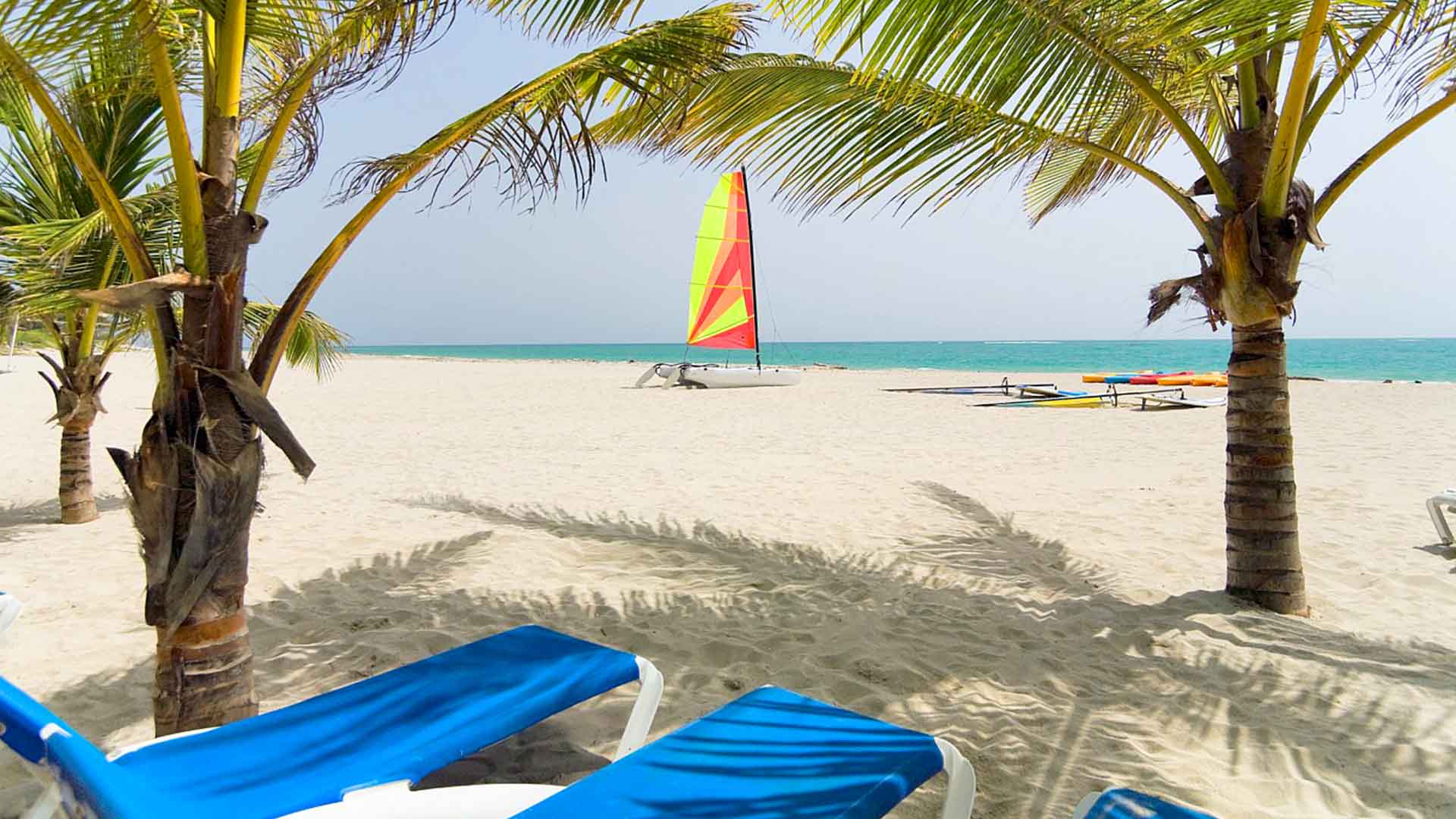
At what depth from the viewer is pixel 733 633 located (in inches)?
132

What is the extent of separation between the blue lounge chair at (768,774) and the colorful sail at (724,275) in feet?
58.7

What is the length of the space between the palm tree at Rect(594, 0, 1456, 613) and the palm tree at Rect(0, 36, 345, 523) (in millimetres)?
2185

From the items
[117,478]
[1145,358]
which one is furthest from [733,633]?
[1145,358]

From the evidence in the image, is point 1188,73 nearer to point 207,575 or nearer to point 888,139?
point 888,139

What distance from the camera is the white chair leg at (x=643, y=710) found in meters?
2.29

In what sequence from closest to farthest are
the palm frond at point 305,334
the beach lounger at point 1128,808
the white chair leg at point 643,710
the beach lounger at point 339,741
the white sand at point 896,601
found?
the beach lounger at point 339,741
the beach lounger at point 1128,808
the white chair leg at point 643,710
the white sand at point 896,601
the palm frond at point 305,334

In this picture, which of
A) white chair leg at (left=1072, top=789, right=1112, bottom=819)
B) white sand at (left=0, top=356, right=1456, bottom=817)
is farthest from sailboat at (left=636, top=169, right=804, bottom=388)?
white chair leg at (left=1072, top=789, right=1112, bottom=819)

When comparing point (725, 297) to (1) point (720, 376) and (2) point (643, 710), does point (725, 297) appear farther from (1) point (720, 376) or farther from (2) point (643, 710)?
(2) point (643, 710)

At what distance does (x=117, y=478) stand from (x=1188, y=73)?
7761 mm

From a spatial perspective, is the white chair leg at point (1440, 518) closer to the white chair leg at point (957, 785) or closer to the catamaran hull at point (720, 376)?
the white chair leg at point (957, 785)

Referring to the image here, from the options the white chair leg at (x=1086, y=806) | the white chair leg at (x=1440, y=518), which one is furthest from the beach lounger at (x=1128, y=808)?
the white chair leg at (x=1440, y=518)

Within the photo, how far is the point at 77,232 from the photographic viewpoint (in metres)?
3.32

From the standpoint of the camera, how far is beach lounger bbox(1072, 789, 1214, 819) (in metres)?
1.51

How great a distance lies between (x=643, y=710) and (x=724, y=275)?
1833 centimetres
